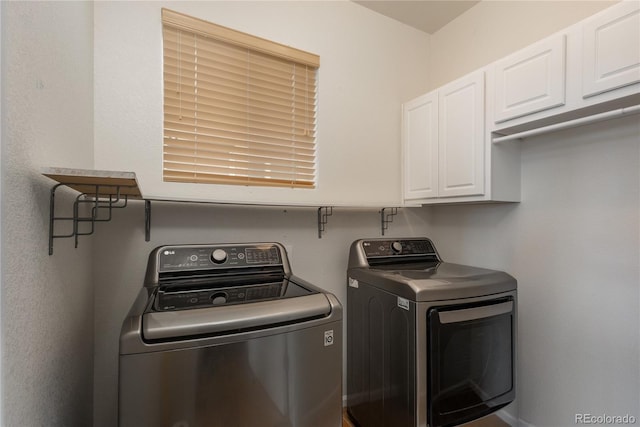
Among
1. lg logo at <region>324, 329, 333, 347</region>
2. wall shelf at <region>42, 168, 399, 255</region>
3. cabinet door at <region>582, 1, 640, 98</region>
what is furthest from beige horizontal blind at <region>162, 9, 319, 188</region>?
cabinet door at <region>582, 1, 640, 98</region>

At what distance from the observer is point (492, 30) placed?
1.89 meters

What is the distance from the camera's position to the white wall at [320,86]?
138 centimetres

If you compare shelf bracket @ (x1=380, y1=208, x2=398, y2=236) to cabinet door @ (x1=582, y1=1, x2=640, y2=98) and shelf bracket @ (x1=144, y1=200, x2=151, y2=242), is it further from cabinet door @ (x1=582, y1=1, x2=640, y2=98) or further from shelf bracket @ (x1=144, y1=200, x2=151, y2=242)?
shelf bracket @ (x1=144, y1=200, x2=151, y2=242)

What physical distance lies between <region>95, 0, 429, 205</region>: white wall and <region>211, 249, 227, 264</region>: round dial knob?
33 centimetres

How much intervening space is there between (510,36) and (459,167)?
0.91 m

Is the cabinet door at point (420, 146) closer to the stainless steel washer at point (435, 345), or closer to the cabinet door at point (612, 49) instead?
the stainless steel washer at point (435, 345)

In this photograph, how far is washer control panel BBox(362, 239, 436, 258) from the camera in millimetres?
1828

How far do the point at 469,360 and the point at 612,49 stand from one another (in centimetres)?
146

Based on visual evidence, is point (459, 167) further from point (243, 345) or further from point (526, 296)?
→ point (243, 345)

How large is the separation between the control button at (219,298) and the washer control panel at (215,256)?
0.27 metres

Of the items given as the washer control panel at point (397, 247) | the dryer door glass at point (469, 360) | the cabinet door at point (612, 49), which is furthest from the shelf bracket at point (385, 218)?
the cabinet door at point (612, 49)

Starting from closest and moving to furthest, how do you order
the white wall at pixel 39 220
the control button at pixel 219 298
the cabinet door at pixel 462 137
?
the white wall at pixel 39 220
the control button at pixel 219 298
the cabinet door at pixel 462 137

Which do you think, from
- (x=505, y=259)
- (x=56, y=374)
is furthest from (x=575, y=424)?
(x=56, y=374)

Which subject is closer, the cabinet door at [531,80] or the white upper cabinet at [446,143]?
the cabinet door at [531,80]
